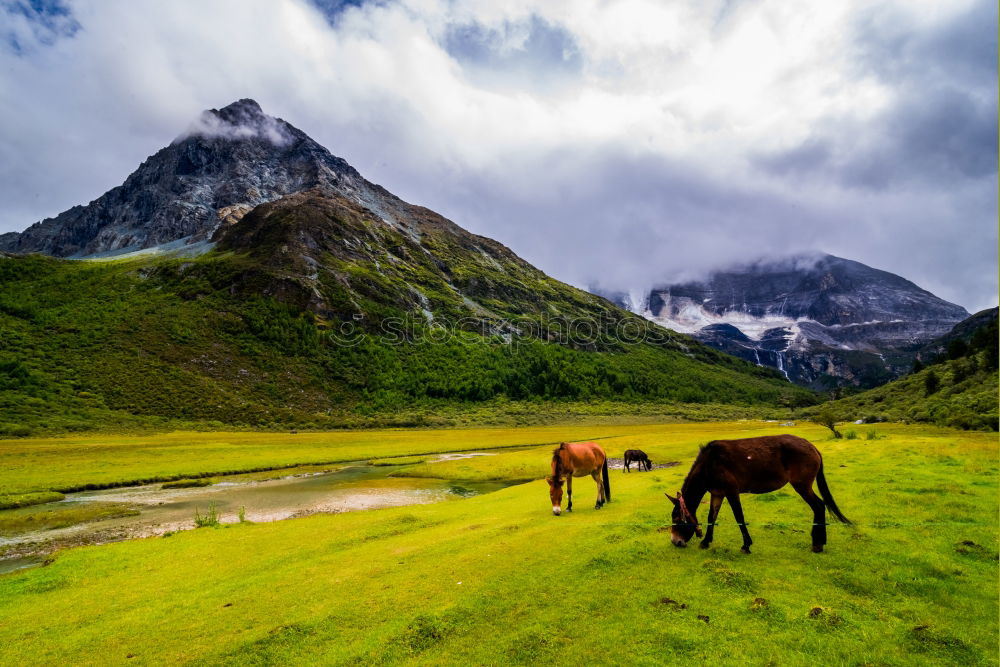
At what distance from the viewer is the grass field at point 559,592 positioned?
7.87 metres

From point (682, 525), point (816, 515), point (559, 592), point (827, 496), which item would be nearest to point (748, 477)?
point (816, 515)

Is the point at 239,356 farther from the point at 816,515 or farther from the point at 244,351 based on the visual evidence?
the point at 816,515

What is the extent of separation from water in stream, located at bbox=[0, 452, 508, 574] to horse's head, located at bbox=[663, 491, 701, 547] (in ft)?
79.6

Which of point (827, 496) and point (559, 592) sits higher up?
point (827, 496)

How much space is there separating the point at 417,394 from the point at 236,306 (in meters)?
68.2

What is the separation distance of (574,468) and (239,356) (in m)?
135

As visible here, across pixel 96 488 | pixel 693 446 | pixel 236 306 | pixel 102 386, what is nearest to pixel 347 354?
pixel 236 306

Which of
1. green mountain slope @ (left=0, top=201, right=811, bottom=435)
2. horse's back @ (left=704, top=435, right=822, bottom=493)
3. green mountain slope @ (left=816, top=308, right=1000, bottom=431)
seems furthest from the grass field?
green mountain slope @ (left=0, top=201, right=811, bottom=435)

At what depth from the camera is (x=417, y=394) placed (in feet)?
479

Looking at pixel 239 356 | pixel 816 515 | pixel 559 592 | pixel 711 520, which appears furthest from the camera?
pixel 239 356

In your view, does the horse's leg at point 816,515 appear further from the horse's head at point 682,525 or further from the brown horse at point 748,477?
the horse's head at point 682,525

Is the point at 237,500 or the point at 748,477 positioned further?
the point at 237,500

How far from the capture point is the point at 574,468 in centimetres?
1908

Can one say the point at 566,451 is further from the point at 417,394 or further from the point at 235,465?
the point at 417,394
